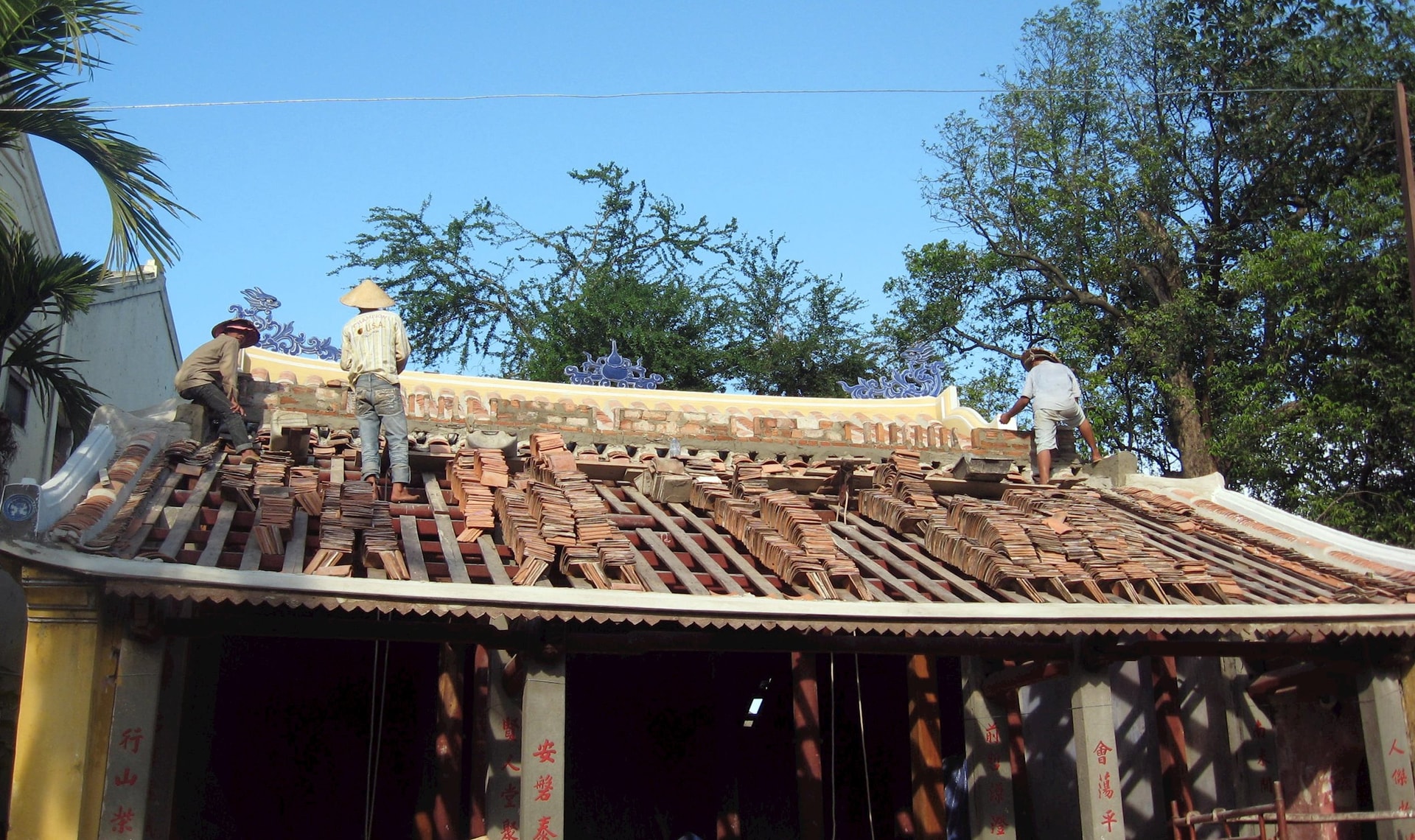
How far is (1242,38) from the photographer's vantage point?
1004 inches

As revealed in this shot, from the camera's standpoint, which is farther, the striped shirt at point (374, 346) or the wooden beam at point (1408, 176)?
the wooden beam at point (1408, 176)

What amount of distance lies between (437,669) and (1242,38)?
2044 cm

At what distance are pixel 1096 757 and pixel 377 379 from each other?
6.22 m

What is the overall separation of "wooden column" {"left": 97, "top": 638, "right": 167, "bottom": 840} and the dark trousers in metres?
3.47

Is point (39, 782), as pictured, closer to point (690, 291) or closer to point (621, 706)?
point (621, 706)

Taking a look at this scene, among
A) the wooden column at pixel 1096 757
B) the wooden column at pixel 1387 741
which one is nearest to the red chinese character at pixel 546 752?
the wooden column at pixel 1096 757

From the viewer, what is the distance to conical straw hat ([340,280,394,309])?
464 inches

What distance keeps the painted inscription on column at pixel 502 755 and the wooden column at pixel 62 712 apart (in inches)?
111

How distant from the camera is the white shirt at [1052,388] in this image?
13.9 m

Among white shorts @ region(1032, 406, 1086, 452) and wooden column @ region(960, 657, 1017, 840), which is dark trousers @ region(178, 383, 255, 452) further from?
white shorts @ region(1032, 406, 1086, 452)

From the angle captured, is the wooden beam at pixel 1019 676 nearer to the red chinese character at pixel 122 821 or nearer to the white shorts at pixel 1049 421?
the white shorts at pixel 1049 421

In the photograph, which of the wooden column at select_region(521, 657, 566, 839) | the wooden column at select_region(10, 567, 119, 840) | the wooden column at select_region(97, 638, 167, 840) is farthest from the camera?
the wooden column at select_region(521, 657, 566, 839)

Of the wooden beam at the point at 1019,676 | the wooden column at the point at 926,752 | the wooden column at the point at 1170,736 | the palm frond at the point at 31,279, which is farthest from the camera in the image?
the wooden column at the point at 1170,736

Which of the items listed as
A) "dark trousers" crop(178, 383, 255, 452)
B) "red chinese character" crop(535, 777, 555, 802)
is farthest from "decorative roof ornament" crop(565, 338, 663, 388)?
"red chinese character" crop(535, 777, 555, 802)
